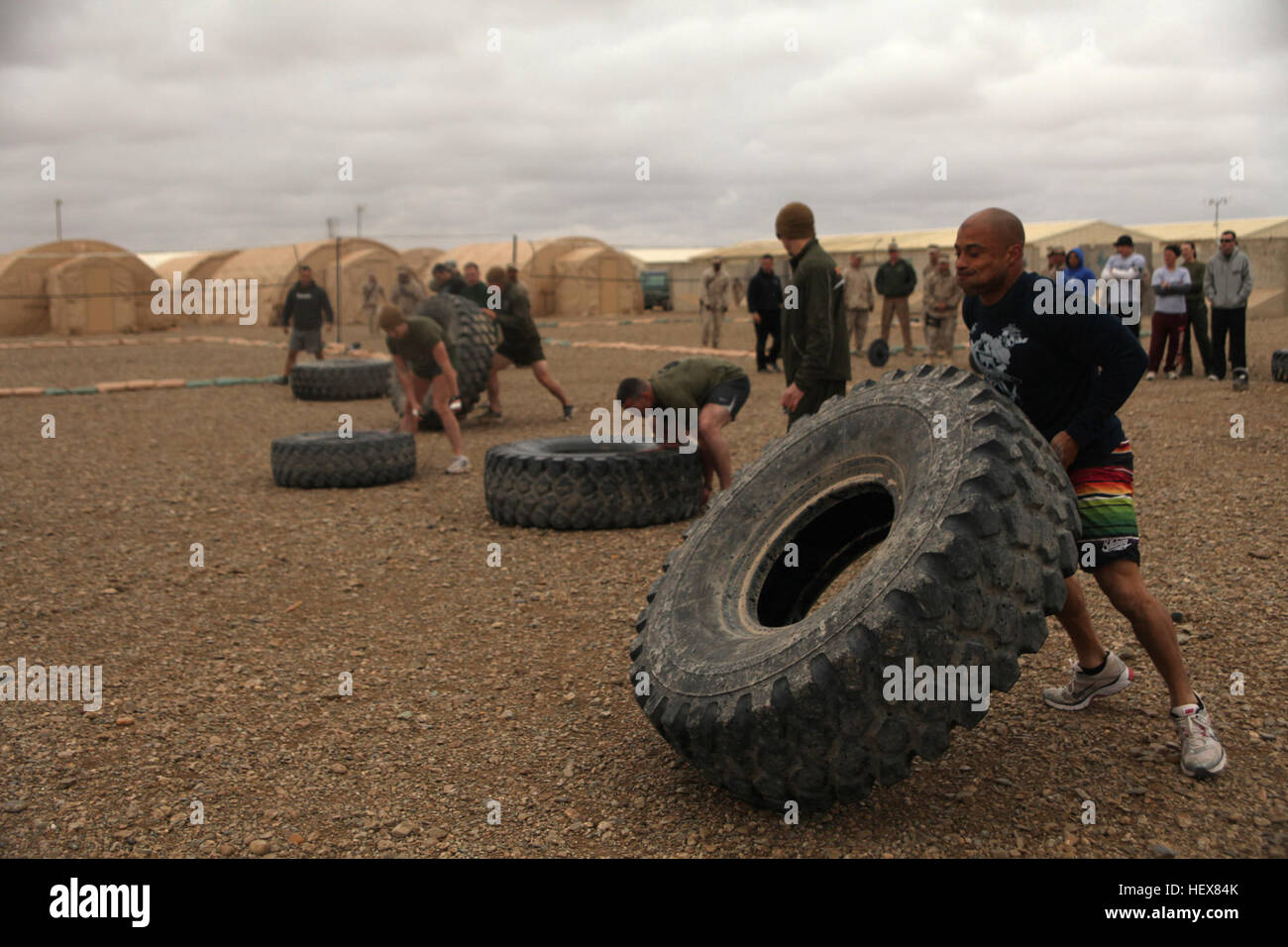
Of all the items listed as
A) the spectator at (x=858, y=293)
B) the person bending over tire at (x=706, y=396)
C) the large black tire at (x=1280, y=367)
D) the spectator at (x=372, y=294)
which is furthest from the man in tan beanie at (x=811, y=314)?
the spectator at (x=372, y=294)

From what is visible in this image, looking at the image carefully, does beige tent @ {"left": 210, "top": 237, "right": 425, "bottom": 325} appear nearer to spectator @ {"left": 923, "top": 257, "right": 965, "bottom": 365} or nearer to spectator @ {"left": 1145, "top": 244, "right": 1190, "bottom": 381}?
spectator @ {"left": 923, "top": 257, "right": 965, "bottom": 365}

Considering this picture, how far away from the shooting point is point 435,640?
484 centimetres

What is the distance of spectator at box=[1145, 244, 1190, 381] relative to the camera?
13.0m

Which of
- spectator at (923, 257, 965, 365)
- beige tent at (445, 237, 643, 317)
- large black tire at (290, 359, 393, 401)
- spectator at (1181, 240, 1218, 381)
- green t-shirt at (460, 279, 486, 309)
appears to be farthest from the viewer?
beige tent at (445, 237, 643, 317)

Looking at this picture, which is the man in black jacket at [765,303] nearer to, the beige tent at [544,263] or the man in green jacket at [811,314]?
the man in green jacket at [811,314]

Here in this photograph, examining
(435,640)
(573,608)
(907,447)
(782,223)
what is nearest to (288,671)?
(435,640)

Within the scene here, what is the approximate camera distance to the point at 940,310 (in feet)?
56.6

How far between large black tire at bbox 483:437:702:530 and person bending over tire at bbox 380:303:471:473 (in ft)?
6.85

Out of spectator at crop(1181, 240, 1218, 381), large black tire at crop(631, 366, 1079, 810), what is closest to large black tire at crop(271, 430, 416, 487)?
large black tire at crop(631, 366, 1079, 810)

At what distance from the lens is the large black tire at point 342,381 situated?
14.7 metres

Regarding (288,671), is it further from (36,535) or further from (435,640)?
(36,535)

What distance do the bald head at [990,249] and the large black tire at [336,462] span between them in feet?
20.0

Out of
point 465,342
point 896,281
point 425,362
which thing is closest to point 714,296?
point 896,281
